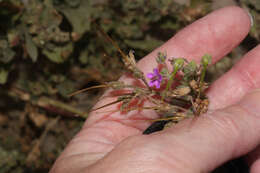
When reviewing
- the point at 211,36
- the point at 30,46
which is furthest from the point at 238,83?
the point at 30,46

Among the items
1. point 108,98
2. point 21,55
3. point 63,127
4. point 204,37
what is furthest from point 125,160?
point 21,55

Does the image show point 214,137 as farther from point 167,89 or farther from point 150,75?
point 150,75

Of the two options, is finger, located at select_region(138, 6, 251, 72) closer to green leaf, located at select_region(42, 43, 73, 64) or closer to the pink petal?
the pink petal

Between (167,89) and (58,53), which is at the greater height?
(167,89)

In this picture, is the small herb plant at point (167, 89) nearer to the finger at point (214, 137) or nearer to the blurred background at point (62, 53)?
the finger at point (214, 137)

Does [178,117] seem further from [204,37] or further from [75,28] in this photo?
[75,28]

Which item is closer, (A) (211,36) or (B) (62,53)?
(A) (211,36)
